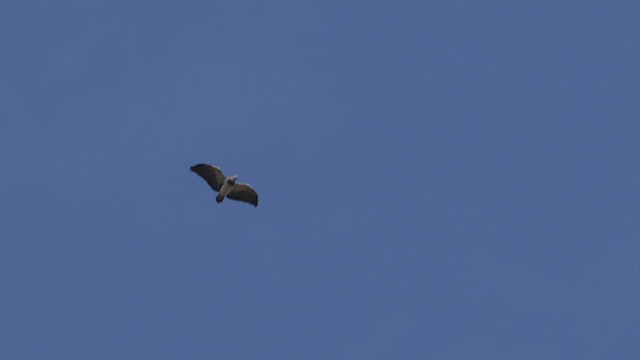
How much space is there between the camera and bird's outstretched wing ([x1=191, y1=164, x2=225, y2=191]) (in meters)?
66.9

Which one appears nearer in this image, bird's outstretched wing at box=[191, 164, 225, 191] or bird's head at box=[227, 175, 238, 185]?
bird's head at box=[227, 175, 238, 185]

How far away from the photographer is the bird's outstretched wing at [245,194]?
222 feet

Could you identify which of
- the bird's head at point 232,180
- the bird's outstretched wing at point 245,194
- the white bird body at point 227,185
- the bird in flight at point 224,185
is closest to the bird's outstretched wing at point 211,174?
the bird in flight at point 224,185

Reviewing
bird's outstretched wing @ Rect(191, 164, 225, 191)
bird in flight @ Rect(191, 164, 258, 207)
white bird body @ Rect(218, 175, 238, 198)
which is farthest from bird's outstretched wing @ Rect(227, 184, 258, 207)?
bird's outstretched wing @ Rect(191, 164, 225, 191)

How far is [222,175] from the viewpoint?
221 feet

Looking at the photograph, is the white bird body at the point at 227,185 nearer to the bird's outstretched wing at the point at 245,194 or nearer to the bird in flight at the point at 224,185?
the bird in flight at the point at 224,185

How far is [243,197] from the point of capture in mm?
67875

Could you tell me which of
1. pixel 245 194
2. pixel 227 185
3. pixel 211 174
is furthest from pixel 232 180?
pixel 245 194

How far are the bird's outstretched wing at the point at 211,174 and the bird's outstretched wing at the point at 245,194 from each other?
670mm

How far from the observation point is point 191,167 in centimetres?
6700

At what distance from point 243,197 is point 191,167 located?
251cm

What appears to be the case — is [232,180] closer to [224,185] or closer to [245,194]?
[224,185]

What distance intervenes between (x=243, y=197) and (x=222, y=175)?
1.35 meters

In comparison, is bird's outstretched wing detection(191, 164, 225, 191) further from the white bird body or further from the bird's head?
the bird's head
